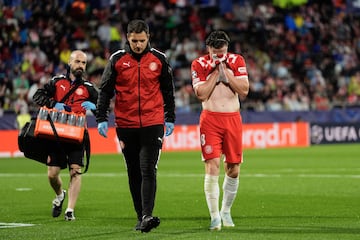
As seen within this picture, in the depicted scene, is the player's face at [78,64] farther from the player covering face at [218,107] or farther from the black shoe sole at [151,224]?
the black shoe sole at [151,224]

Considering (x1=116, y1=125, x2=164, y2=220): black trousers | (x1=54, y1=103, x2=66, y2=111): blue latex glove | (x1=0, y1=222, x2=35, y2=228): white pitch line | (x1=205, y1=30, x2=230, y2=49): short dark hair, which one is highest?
(x1=205, y1=30, x2=230, y2=49): short dark hair

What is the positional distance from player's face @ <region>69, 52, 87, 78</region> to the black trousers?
1.93 meters

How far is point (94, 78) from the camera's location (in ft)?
106

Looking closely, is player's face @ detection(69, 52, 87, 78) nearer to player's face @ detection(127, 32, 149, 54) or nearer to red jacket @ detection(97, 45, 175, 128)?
red jacket @ detection(97, 45, 175, 128)

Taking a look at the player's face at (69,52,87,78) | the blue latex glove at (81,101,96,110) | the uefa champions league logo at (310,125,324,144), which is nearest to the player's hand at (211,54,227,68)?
the blue latex glove at (81,101,96,110)

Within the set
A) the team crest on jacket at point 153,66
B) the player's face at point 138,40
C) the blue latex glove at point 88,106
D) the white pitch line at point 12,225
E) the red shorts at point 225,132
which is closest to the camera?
the player's face at point 138,40

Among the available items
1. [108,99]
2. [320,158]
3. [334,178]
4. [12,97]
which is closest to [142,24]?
[108,99]

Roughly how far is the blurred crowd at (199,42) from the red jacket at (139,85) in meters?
18.9

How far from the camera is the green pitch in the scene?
33.7ft

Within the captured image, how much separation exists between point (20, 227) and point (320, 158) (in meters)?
16.7

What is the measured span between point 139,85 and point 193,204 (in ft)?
13.2

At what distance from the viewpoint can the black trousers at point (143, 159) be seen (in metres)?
10.2

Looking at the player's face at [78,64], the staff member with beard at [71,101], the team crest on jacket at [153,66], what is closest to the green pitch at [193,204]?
the staff member with beard at [71,101]

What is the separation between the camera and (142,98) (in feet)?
34.0
